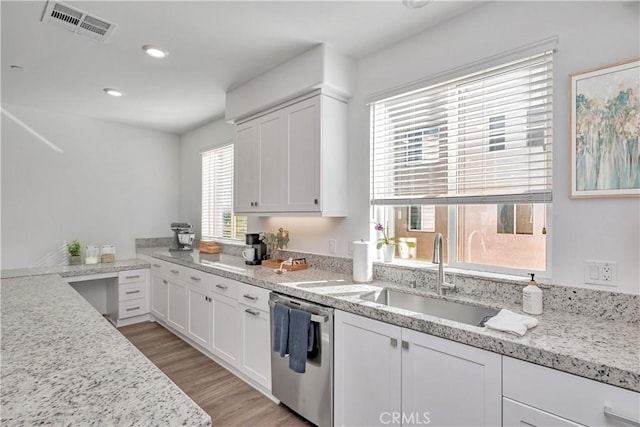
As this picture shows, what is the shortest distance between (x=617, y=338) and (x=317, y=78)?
2.23 m

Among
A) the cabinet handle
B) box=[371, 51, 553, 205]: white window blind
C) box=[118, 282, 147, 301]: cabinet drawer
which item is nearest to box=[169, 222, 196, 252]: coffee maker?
box=[118, 282, 147, 301]: cabinet drawer

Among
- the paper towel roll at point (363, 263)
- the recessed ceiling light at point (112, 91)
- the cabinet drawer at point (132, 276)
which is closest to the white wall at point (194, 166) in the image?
the cabinet drawer at point (132, 276)

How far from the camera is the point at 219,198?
4.40 metres

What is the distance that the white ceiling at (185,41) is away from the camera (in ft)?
6.61

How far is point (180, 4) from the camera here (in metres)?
1.97

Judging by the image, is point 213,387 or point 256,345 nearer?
point 256,345

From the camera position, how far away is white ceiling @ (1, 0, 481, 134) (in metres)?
2.01

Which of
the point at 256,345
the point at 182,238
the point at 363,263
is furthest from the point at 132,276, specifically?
the point at 363,263

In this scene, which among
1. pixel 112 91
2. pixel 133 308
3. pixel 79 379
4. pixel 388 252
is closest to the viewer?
pixel 79 379

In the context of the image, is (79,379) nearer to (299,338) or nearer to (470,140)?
(299,338)

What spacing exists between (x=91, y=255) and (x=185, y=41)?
2963 mm

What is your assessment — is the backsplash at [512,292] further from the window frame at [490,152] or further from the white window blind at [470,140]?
the white window blind at [470,140]

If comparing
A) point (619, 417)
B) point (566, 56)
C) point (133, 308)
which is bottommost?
point (133, 308)

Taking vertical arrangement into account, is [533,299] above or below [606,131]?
below
